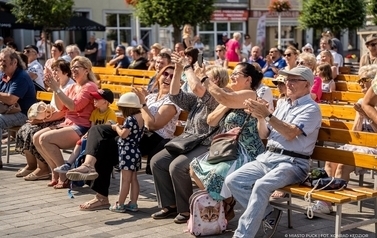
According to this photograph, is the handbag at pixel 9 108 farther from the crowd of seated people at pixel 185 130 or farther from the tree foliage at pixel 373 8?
the tree foliage at pixel 373 8

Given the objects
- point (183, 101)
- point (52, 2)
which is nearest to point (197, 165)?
point (183, 101)

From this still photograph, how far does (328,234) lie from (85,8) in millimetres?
31881

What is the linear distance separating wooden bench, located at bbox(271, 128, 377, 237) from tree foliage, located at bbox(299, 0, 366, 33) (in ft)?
65.2

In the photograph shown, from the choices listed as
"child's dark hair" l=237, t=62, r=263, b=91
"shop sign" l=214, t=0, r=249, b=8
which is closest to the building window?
"shop sign" l=214, t=0, r=249, b=8

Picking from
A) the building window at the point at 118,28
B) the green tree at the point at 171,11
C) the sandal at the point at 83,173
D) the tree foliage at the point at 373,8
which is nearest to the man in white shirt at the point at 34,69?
the sandal at the point at 83,173

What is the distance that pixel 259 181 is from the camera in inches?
236

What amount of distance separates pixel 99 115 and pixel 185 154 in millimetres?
1710

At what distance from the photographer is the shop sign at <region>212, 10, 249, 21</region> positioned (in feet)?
139

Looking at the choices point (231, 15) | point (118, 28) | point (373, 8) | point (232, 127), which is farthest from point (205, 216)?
point (231, 15)

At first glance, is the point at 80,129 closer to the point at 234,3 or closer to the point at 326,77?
the point at 326,77

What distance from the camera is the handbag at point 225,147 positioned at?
21.3ft

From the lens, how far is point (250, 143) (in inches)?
262

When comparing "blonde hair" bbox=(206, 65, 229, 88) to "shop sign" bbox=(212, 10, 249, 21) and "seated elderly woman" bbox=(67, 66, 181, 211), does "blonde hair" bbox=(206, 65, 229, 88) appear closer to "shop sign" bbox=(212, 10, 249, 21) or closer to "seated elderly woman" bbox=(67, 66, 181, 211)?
"seated elderly woman" bbox=(67, 66, 181, 211)

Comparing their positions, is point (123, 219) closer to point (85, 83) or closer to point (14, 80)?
point (85, 83)
